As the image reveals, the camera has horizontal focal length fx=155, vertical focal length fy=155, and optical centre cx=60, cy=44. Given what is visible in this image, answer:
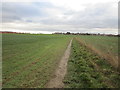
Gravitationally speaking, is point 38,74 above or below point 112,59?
below

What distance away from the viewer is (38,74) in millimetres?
9078

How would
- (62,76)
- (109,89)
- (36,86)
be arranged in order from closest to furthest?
(109,89) < (36,86) < (62,76)

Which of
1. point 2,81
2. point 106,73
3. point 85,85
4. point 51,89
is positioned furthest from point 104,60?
point 2,81

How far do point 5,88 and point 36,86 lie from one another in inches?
54.2

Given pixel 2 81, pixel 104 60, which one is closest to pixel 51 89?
pixel 2 81

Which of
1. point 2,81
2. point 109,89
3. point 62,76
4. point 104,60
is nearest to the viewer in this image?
point 109,89

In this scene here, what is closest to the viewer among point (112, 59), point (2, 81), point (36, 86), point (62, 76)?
point (36, 86)

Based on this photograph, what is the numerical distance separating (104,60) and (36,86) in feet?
21.2

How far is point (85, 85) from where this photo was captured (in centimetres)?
711

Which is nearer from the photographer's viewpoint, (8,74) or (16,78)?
(16,78)

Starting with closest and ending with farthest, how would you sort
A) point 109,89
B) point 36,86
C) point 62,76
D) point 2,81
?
point 109,89
point 36,86
point 2,81
point 62,76

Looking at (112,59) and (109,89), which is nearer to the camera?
(109,89)

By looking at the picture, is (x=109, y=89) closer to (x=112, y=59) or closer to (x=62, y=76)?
(x=62, y=76)

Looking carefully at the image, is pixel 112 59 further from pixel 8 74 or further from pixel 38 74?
pixel 8 74
